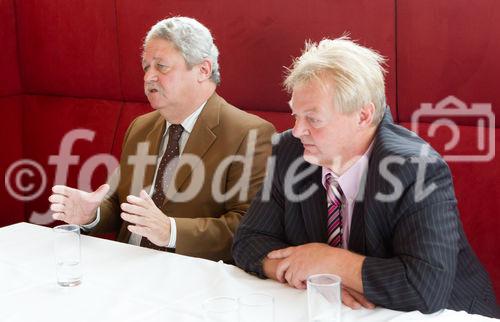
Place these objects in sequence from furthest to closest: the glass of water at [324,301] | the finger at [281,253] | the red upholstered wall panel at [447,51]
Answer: the red upholstered wall panel at [447,51], the finger at [281,253], the glass of water at [324,301]

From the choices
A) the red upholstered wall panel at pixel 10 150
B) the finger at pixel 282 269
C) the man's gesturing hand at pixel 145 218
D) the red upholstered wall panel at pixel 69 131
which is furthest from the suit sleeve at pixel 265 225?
the red upholstered wall panel at pixel 10 150

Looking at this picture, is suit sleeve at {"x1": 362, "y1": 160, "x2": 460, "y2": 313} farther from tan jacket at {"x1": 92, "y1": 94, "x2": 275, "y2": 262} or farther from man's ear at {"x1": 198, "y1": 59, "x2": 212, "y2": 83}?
man's ear at {"x1": 198, "y1": 59, "x2": 212, "y2": 83}

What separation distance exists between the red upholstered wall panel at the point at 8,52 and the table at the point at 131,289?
1.87 m

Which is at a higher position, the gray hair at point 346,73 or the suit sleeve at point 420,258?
the gray hair at point 346,73

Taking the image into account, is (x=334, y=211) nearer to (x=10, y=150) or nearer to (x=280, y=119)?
(x=280, y=119)

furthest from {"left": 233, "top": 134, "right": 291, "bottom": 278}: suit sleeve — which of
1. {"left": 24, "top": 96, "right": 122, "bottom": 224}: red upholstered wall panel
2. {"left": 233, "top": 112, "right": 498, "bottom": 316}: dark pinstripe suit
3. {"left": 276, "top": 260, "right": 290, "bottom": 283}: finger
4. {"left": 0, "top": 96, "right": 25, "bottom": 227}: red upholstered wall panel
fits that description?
{"left": 0, "top": 96, "right": 25, "bottom": 227}: red upholstered wall panel

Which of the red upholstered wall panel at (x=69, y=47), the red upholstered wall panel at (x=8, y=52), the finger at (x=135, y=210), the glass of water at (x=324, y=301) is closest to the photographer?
the glass of water at (x=324, y=301)

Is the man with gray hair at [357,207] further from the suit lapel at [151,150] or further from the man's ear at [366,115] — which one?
the suit lapel at [151,150]

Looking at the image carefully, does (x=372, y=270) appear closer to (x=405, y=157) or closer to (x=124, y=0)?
(x=405, y=157)

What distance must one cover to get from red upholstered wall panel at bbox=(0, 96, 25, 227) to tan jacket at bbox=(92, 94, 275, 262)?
1335mm

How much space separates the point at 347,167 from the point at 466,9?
2.59 ft

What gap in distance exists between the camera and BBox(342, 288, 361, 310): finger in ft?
4.93
